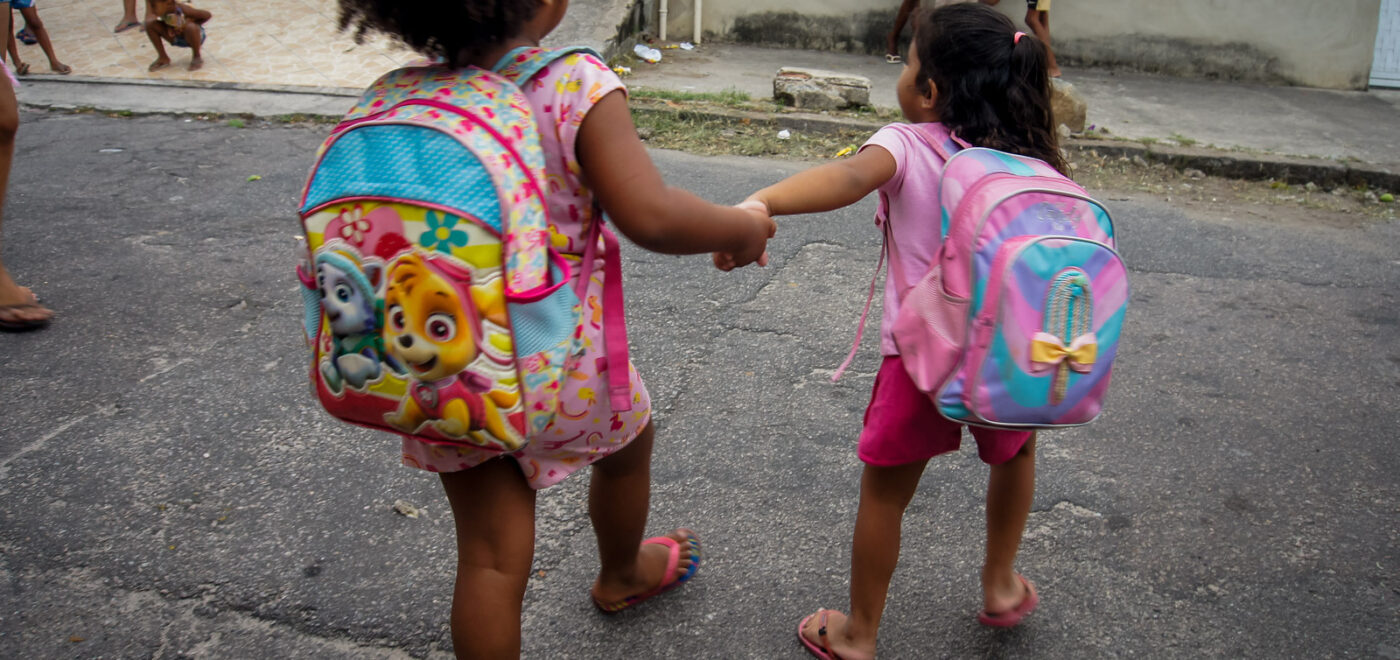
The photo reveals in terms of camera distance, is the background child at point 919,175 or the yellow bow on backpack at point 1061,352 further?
the background child at point 919,175

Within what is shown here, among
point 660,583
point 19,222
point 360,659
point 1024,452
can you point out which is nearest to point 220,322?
point 19,222

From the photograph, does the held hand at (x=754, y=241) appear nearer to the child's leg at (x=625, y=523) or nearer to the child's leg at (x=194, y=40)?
the child's leg at (x=625, y=523)

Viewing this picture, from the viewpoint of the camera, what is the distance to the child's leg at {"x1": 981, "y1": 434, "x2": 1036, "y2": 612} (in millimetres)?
1974

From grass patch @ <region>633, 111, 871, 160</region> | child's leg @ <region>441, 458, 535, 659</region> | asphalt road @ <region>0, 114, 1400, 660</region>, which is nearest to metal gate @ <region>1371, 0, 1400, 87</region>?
grass patch @ <region>633, 111, 871, 160</region>

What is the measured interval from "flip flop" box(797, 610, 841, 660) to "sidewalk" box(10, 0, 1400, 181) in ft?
16.1

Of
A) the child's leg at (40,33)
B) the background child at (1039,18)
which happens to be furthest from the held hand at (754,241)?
the child's leg at (40,33)

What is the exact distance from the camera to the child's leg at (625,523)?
1.86m

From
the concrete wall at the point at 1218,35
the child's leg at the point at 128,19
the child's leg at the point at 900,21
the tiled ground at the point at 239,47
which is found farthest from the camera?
the child's leg at the point at 900,21

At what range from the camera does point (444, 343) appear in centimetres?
129

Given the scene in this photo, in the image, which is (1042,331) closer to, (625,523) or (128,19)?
(625,523)

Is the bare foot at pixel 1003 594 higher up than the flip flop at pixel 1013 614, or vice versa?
the bare foot at pixel 1003 594

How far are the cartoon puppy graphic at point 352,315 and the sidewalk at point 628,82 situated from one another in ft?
18.2

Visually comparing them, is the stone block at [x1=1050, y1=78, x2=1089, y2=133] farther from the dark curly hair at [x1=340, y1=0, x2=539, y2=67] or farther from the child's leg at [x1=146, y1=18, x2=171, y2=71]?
the child's leg at [x1=146, y1=18, x2=171, y2=71]

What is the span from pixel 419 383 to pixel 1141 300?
3.28 meters
